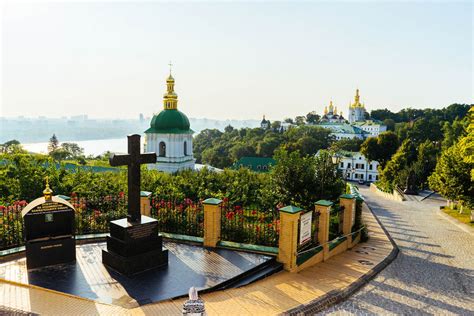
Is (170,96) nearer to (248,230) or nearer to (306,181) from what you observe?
(306,181)

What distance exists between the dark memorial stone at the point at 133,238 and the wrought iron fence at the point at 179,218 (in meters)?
2.60

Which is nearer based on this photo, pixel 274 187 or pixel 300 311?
pixel 300 311

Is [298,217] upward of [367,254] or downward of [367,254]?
upward

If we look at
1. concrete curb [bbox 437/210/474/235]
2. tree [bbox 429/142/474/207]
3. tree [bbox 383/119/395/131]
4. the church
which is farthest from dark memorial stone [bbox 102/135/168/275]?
tree [bbox 383/119/395/131]

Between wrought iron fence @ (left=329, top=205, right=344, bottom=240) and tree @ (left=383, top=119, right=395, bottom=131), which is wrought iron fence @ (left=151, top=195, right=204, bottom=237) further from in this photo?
tree @ (left=383, top=119, right=395, bottom=131)

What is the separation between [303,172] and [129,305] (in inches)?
344

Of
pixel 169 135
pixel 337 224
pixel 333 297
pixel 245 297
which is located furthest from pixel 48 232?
pixel 169 135

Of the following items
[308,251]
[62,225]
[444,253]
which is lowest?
[444,253]

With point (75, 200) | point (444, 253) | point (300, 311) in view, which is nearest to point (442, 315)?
point (300, 311)

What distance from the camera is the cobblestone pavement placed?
785cm

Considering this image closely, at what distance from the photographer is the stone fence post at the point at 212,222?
10422 millimetres

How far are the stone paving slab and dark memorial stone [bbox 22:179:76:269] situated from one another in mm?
938

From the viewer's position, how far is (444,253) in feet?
40.2

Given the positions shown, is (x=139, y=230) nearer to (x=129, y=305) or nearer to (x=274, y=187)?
(x=129, y=305)
